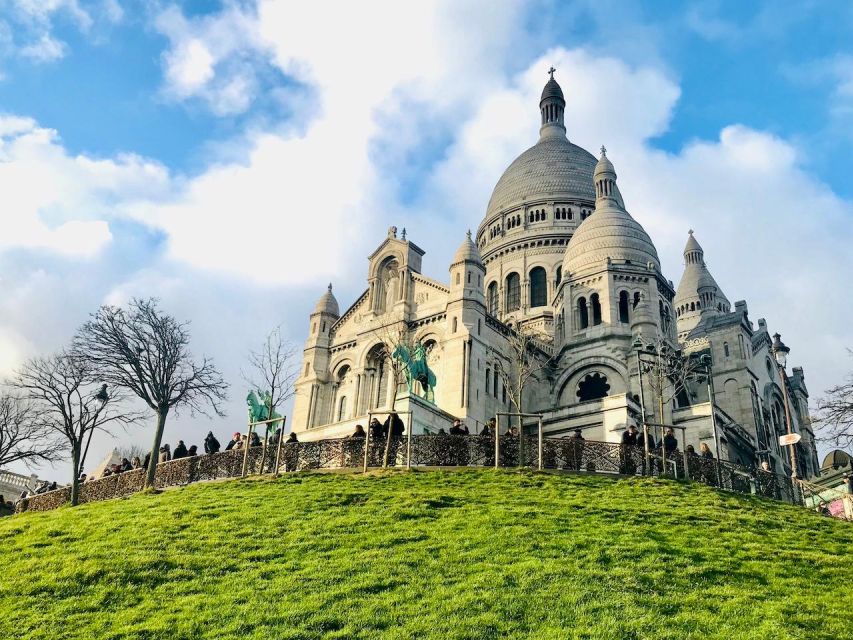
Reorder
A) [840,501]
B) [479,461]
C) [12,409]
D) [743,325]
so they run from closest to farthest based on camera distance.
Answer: [479,461] → [840,501] → [12,409] → [743,325]

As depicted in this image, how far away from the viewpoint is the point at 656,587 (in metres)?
13.2

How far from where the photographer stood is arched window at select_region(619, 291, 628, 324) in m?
44.2

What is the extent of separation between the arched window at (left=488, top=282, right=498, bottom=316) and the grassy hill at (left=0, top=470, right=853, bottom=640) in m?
37.8

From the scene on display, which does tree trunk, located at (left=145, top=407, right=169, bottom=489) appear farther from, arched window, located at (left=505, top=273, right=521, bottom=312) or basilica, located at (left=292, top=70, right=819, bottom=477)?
arched window, located at (left=505, top=273, right=521, bottom=312)

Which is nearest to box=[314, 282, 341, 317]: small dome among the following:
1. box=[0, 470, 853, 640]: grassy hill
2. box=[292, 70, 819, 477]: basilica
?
box=[292, 70, 819, 477]: basilica

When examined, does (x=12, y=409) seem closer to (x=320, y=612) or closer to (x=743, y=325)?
(x=320, y=612)

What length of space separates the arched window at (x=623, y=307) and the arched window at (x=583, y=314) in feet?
6.17

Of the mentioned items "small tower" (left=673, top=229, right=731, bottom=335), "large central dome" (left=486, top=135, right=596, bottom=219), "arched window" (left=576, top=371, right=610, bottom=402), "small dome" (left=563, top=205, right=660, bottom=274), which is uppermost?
"large central dome" (left=486, top=135, right=596, bottom=219)

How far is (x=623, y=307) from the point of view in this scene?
44781 mm

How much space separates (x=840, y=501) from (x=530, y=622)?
58.1 ft

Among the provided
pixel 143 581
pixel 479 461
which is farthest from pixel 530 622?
pixel 479 461

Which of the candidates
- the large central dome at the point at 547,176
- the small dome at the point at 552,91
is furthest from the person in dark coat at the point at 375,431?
the small dome at the point at 552,91

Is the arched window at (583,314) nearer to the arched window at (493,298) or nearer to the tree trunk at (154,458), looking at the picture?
the arched window at (493,298)

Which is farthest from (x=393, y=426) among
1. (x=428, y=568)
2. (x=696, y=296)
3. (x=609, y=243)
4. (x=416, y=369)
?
(x=696, y=296)
